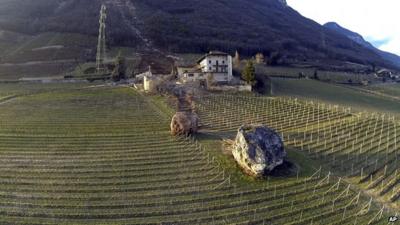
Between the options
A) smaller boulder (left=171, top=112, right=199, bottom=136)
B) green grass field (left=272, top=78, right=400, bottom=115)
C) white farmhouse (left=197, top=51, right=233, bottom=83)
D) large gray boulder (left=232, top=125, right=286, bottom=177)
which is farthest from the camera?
white farmhouse (left=197, top=51, right=233, bottom=83)

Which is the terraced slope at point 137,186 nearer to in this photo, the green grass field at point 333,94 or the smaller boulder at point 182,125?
the smaller boulder at point 182,125

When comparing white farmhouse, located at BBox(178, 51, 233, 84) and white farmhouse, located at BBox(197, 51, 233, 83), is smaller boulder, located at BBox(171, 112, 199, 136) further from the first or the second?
white farmhouse, located at BBox(197, 51, 233, 83)

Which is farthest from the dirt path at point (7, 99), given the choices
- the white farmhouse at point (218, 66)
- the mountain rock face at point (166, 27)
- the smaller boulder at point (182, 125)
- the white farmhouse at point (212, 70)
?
the mountain rock face at point (166, 27)

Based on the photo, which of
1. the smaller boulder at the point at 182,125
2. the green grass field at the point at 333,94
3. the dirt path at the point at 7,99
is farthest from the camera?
the green grass field at the point at 333,94

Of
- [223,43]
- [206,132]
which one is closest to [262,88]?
[206,132]

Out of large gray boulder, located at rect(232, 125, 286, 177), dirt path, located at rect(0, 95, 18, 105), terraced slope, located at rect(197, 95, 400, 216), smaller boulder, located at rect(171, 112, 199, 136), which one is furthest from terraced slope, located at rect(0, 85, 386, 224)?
dirt path, located at rect(0, 95, 18, 105)

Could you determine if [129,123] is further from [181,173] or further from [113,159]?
[181,173]
